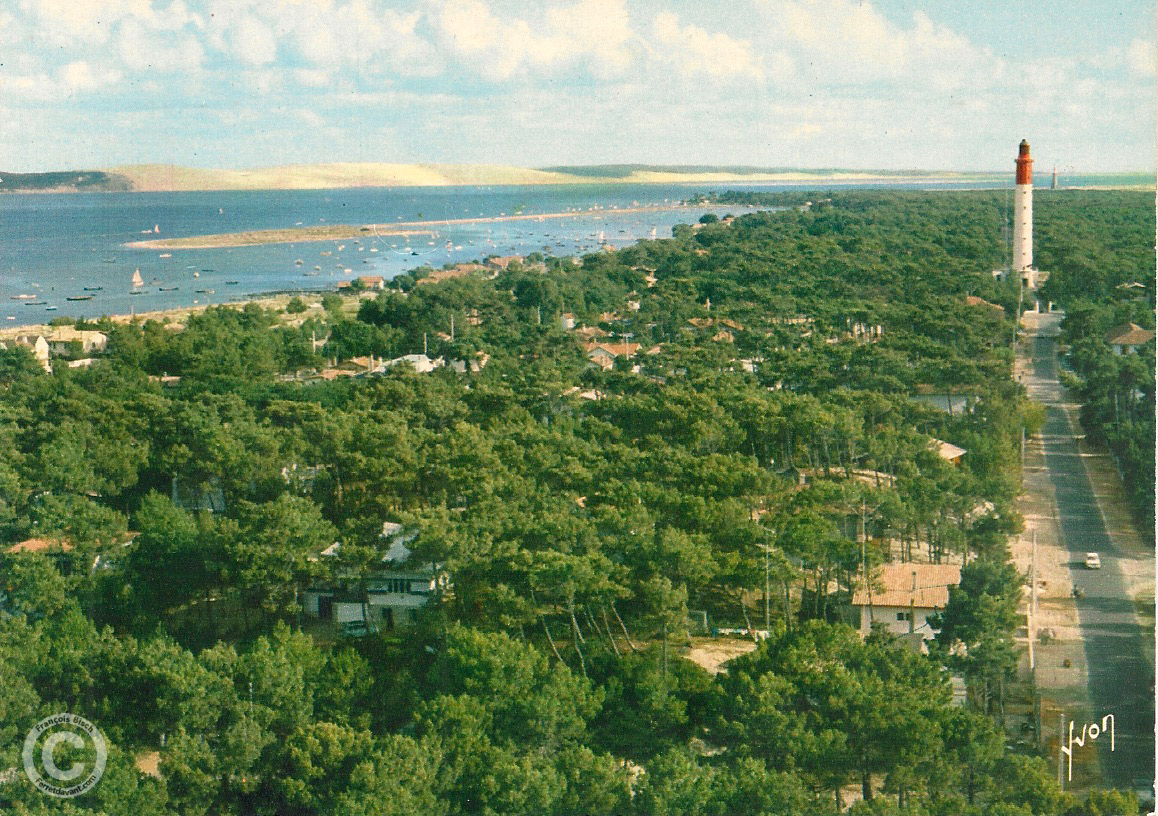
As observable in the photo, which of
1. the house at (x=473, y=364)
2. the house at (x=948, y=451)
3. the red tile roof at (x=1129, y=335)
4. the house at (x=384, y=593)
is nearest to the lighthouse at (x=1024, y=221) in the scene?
the red tile roof at (x=1129, y=335)

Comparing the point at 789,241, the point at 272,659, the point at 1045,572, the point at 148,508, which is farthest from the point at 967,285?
the point at 272,659

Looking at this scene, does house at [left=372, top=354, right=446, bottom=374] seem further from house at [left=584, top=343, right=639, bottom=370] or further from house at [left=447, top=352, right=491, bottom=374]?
house at [left=584, top=343, right=639, bottom=370]

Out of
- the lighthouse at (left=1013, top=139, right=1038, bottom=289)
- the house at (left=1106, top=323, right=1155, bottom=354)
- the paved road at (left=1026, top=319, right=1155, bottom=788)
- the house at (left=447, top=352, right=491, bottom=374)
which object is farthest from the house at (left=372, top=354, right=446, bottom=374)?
the lighthouse at (left=1013, top=139, right=1038, bottom=289)

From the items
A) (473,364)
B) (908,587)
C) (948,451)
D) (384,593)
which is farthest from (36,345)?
(908,587)

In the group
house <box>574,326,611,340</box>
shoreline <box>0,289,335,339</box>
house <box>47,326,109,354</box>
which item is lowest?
shoreline <box>0,289,335,339</box>

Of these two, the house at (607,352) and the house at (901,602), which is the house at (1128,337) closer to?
the house at (607,352)

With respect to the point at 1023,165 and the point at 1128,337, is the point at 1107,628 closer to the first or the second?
the point at 1128,337

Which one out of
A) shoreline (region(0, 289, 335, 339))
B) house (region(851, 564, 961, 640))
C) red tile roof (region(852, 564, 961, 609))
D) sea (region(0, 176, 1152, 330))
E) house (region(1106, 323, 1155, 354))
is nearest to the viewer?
house (region(851, 564, 961, 640))
